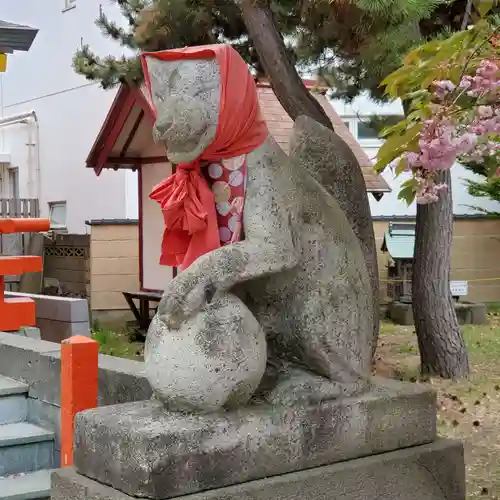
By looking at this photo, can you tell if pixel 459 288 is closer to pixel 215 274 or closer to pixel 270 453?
pixel 270 453

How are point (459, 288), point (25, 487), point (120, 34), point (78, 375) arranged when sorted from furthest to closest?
point (459, 288) → point (120, 34) → point (25, 487) → point (78, 375)

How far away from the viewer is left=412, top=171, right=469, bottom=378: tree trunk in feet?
23.1

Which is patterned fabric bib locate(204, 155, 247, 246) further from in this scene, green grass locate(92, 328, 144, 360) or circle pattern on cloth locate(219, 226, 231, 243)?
green grass locate(92, 328, 144, 360)

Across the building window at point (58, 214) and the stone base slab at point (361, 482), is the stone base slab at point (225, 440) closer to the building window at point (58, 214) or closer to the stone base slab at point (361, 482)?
the stone base slab at point (361, 482)

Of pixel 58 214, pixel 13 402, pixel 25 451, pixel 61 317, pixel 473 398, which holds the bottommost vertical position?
pixel 473 398

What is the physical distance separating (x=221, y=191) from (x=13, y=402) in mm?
2365

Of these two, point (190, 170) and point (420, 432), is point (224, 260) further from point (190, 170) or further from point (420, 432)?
point (420, 432)

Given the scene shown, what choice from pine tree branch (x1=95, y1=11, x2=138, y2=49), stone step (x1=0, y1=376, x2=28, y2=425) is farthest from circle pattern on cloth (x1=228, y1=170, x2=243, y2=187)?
pine tree branch (x1=95, y1=11, x2=138, y2=49)

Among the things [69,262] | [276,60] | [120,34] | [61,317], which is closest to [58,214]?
[69,262]

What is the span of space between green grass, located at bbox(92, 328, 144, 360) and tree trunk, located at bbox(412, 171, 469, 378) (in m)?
2.94

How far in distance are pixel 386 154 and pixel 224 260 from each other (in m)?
1.16

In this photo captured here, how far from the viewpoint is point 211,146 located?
2273mm

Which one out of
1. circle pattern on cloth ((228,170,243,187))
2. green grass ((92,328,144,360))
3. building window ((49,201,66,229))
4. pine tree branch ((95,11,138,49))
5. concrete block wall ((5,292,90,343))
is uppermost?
pine tree branch ((95,11,138,49))

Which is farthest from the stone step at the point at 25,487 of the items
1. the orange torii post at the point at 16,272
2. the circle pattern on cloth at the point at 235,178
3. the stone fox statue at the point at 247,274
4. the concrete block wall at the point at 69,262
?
the concrete block wall at the point at 69,262
